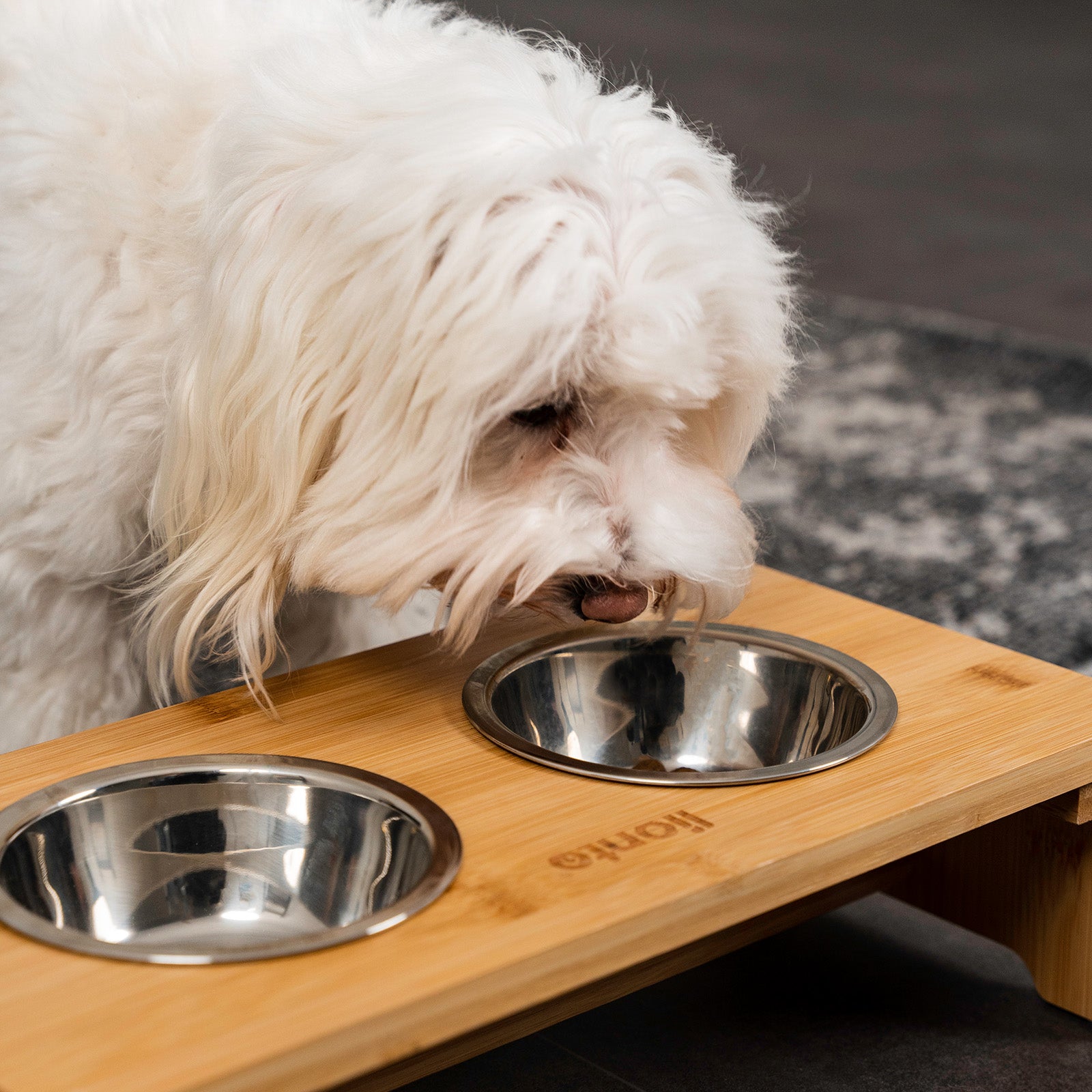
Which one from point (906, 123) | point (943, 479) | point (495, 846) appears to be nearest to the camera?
point (495, 846)

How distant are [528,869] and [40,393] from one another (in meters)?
0.62

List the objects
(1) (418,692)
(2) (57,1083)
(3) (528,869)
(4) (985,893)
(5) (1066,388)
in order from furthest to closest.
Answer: (5) (1066,388) < (4) (985,893) < (1) (418,692) < (3) (528,869) < (2) (57,1083)

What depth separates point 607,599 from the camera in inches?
41.2

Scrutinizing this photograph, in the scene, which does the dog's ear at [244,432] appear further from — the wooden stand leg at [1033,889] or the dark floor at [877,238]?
the wooden stand leg at [1033,889]

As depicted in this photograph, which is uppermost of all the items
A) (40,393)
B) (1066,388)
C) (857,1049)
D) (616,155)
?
(616,155)

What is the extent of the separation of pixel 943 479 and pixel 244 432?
1.82 m

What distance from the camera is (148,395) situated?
124 cm

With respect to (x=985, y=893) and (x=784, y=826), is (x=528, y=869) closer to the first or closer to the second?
(x=784, y=826)

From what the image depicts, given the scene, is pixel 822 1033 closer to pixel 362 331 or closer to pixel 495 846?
pixel 495 846

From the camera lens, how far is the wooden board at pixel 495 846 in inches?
29.9

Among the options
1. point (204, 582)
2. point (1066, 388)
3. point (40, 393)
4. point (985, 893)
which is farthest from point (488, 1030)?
point (1066, 388)

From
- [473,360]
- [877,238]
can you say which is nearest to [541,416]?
[473,360]

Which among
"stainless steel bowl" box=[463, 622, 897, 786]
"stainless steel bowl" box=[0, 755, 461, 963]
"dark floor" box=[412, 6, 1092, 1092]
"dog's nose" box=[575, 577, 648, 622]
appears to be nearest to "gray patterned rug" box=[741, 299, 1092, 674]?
"dark floor" box=[412, 6, 1092, 1092]

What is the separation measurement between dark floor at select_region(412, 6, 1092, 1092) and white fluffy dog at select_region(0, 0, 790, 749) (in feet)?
1.30
